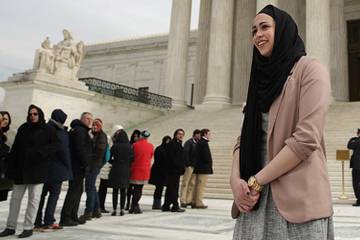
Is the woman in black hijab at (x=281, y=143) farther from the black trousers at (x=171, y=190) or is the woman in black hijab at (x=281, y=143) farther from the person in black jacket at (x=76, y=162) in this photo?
the black trousers at (x=171, y=190)

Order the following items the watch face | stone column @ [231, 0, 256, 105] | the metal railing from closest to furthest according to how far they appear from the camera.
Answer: the watch face < the metal railing < stone column @ [231, 0, 256, 105]

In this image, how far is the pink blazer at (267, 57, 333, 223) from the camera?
1510mm

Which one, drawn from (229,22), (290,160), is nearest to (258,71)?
(290,160)

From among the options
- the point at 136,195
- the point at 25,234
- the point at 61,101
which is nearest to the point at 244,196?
the point at 25,234

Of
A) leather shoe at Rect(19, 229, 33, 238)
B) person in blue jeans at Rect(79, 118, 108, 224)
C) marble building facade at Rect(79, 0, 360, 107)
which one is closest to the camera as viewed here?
leather shoe at Rect(19, 229, 33, 238)

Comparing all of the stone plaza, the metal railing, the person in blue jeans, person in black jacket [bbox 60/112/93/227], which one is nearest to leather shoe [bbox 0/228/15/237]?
the stone plaza

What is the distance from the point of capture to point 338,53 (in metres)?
21.6

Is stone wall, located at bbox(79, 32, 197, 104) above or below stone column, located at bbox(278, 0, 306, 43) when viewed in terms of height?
above

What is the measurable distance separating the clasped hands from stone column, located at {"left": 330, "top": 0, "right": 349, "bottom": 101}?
21.0 metres

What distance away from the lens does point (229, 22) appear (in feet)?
75.9

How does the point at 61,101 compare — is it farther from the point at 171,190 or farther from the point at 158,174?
the point at 171,190

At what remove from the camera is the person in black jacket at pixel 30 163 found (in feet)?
15.9

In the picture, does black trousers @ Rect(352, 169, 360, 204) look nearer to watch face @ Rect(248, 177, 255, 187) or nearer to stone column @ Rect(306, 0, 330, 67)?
watch face @ Rect(248, 177, 255, 187)

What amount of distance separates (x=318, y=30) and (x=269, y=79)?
19.3m
